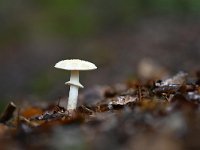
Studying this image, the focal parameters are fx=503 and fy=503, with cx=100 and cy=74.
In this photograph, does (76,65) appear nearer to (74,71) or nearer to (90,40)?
(74,71)

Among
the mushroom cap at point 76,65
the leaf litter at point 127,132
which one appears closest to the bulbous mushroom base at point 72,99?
the mushroom cap at point 76,65

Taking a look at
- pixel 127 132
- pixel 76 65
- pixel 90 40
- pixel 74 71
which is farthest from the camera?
pixel 90 40

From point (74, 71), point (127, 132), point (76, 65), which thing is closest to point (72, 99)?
point (74, 71)

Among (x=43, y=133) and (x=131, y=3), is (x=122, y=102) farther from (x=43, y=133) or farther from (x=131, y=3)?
(x=131, y=3)

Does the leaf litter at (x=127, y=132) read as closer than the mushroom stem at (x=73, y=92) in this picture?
Yes

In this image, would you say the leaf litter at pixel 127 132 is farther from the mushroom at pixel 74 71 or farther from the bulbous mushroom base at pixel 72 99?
the bulbous mushroom base at pixel 72 99

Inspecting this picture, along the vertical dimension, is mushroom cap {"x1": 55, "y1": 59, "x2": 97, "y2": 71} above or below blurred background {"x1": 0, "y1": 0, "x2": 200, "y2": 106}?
below

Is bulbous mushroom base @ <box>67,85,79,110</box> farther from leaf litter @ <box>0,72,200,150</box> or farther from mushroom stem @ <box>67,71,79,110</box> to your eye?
leaf litter @ <box>0,72,200,150</box>

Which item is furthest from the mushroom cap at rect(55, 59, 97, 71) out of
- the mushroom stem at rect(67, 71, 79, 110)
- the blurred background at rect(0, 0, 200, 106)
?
the blurred background at rect(0, 0, 200, 106)

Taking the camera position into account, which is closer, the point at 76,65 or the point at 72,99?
the point at 76,65
